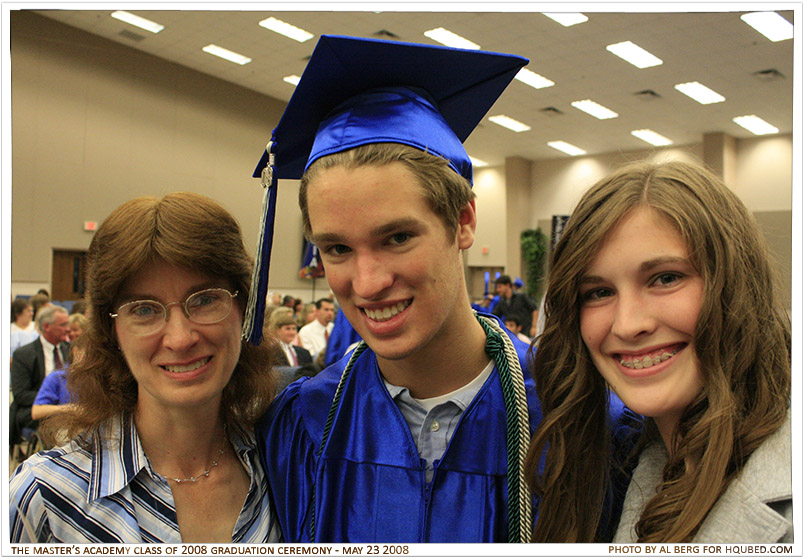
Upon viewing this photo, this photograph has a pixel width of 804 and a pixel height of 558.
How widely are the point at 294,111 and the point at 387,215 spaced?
39 cm

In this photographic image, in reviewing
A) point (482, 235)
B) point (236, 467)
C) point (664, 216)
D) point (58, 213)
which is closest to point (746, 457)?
point (664, 216)

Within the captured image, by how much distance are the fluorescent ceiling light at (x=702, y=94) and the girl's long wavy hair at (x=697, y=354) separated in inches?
248

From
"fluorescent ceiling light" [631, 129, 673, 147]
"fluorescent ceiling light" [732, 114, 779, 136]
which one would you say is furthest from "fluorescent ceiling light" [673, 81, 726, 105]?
"fluorescent ceiling light" [732, 114, 779, 136]

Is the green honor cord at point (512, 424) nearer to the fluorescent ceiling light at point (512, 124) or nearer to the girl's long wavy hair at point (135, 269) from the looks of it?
the girl's long wavy hair at point (135, 269)

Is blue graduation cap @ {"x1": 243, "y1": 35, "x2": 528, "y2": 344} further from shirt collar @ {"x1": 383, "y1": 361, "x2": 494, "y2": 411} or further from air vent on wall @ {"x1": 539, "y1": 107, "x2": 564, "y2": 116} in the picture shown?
air vent on wall @ {"x1": 539, "y1": 107, "x2": 564, "y2": 116}

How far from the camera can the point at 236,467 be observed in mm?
1546

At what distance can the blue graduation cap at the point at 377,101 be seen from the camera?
4.23 feet

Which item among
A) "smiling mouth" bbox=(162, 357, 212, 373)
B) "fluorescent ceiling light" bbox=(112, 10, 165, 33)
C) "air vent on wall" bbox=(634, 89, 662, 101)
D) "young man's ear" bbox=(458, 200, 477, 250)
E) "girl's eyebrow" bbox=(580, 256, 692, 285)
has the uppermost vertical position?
"fluorescent ceiling light" bbox=(112, 10, 165, 33)

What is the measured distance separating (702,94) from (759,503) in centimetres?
791

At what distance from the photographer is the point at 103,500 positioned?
4.42 ft

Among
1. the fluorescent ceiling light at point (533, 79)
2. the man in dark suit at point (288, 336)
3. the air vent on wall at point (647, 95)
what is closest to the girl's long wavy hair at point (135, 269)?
the fluorescent ceiling light at point (533, 79)

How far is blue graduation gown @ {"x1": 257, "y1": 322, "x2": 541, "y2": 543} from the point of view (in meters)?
1.30

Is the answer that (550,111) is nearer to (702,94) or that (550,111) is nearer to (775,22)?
(702,94)
